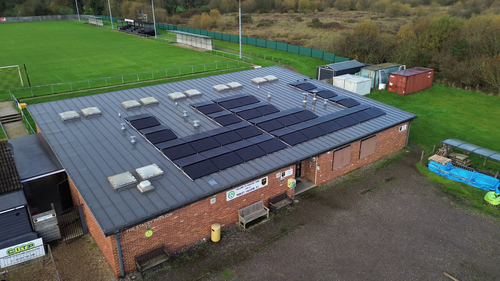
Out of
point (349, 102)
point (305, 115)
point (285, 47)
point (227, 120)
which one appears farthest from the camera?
point (285, 47)

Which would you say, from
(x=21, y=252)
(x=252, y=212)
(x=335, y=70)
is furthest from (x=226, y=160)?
(x=335, y=70)

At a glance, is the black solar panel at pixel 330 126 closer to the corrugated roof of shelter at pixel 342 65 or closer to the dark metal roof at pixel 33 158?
the dark metal roof at pixel 33 158

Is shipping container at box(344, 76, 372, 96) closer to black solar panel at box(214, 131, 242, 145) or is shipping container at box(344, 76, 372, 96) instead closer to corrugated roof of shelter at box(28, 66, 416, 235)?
corrugated roof of shelter at box(28, 66, 416, 235)

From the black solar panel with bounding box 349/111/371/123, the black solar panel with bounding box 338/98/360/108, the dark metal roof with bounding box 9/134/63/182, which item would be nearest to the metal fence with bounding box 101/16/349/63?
the black solar panel with bounding box 338/98/360/108

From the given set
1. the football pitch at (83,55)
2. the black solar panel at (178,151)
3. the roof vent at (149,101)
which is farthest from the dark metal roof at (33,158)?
the football pitch at (83,55)

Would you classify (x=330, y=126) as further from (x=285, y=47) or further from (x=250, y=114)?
(x=285, y=47)

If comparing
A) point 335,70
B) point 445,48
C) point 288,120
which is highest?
point 445,48
